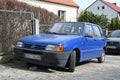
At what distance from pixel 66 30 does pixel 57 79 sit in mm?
2726

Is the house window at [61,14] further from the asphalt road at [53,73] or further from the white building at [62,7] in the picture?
the asphalt road at [53,73]

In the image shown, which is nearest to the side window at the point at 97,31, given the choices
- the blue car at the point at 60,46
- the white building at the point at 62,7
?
the blue car at the point at 60,46

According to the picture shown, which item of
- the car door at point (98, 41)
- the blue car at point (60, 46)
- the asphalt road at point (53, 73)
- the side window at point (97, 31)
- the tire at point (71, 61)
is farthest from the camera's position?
the side window at point (97, 31)

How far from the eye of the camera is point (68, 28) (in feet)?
36.4

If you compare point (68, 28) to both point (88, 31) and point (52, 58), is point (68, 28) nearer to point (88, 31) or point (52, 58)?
point (88, 31)

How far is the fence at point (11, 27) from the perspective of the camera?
39.4ft

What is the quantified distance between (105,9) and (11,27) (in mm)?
68206

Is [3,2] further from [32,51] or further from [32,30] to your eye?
[32,51]

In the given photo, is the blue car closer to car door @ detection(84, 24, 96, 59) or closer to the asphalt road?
car door @ detection(84, 24, 96, 59)

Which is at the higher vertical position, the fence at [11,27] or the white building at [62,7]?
the white building at [62,7]

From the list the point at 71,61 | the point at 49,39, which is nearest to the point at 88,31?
the point at 71,61

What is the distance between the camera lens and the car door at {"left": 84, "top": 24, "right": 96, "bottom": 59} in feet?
36.0

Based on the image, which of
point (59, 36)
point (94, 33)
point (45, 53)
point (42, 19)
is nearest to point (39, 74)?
point (45, 53)

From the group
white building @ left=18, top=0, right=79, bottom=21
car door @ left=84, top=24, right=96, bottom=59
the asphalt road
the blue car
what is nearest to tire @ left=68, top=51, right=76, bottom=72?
the blue car
